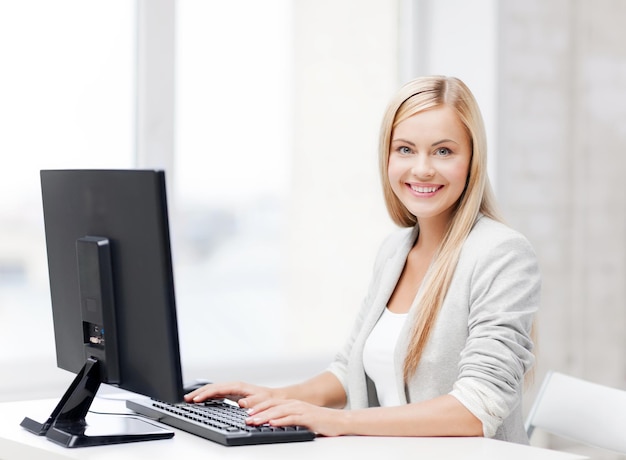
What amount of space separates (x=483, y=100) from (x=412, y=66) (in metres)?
0.31

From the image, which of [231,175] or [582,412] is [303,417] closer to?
[582,412]

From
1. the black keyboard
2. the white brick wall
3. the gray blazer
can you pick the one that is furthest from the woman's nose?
the white brick wall

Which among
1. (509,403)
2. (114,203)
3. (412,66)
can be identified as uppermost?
(412,66)

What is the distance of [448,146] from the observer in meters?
1.96

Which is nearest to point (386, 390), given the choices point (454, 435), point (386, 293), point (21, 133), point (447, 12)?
point (386, 293)

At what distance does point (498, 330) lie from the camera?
5.63ft

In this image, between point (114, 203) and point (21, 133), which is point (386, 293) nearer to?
point (114, 203)

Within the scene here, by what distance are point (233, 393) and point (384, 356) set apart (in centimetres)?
34

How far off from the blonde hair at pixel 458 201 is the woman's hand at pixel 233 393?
31 cm

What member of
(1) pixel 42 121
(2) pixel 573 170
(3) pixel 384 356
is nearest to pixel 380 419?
(3) pixel 384 356

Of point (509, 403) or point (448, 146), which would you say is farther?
point (448, 146)

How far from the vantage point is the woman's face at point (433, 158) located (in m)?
1.95

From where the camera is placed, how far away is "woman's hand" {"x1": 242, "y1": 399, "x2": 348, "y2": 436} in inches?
62.0

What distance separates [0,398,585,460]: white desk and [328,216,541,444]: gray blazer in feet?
0.37
